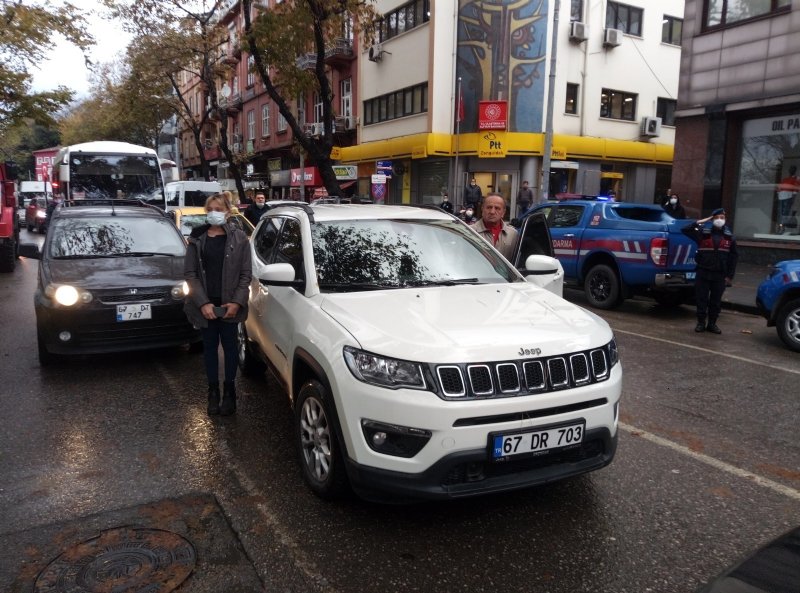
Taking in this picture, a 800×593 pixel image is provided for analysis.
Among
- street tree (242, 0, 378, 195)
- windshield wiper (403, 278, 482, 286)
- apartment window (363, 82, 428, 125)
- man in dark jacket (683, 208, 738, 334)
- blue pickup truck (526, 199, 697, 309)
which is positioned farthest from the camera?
apartment window (363, 82, 428, 125)

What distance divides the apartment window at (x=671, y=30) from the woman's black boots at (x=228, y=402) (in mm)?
28076

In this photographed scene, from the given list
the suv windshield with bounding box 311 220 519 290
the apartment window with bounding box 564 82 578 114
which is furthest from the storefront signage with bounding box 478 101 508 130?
the suv windshield with bounding box 311 220 519 290

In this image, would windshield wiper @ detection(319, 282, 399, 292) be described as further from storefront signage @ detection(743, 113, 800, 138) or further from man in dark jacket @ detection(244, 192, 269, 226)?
storefront signage @ detection(743, 113, 800, 138)

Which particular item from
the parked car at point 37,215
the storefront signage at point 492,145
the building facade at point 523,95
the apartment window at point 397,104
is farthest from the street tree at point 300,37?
the parked car at point 37,215

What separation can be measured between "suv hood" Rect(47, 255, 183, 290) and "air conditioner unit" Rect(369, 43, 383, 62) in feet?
75.9

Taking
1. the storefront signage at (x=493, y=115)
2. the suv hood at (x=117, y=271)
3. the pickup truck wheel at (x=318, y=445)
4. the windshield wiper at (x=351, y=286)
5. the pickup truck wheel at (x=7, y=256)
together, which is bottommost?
the pickup truck wheel at (x=7, y=256)

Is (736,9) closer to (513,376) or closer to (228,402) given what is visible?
(228,402)

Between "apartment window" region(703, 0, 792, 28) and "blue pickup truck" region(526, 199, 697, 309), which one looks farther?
"apartment window" region(703, 0, 792, 28)

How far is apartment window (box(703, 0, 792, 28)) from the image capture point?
46.9ft

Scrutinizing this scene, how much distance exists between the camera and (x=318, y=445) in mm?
3592

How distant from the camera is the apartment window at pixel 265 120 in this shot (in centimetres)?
Answer: 4028

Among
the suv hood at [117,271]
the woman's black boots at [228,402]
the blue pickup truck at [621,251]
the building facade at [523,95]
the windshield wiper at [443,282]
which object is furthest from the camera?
the building facade at [523,95]

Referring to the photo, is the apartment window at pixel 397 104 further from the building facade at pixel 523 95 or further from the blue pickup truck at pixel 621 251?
the blue pickup truck at pixel 621 251

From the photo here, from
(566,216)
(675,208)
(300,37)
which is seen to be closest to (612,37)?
(675,208)
